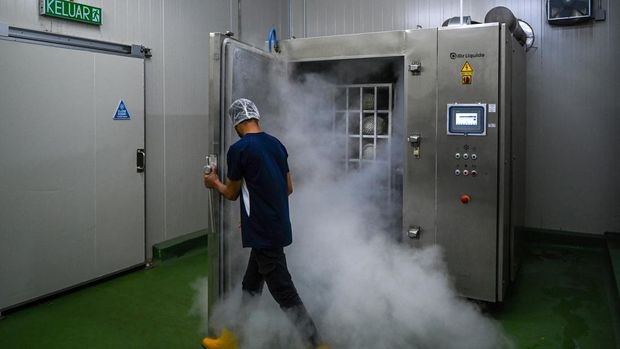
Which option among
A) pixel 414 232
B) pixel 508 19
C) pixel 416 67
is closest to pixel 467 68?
pixel 416 67

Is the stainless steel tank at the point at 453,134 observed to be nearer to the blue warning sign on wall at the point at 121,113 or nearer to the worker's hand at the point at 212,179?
the worker's hand at the point at 212,179

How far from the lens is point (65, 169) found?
3197mm

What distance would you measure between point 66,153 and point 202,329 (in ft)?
4.86

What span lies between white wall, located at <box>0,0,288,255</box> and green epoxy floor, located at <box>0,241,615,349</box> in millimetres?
579

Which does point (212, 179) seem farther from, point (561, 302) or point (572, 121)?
point (572, 121)

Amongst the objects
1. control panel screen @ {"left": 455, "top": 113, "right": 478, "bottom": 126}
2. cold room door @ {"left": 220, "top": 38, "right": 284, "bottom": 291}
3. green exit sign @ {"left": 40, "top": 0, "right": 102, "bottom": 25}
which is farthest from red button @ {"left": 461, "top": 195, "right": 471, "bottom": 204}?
green exit sign @ {"left": 40, "top": 0, "right": 102, "bottom": 25}

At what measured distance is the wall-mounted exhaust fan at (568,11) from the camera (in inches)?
158

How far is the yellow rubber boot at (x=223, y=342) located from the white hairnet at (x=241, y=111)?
42.1 inches

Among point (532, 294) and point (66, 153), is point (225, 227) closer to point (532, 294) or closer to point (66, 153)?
point (66, 153)

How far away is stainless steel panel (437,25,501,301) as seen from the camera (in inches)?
109

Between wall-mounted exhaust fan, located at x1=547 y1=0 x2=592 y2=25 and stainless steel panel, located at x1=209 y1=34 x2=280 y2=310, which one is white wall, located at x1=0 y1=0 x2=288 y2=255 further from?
wall-mounted exhaust fan, located at x1=547 y1=0 x2=592 y2=25

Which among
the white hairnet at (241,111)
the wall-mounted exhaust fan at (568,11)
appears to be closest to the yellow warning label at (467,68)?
the white hairnet at (241,111)

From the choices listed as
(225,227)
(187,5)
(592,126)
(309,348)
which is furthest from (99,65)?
(592,126)

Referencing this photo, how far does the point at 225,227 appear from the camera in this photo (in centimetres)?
248
